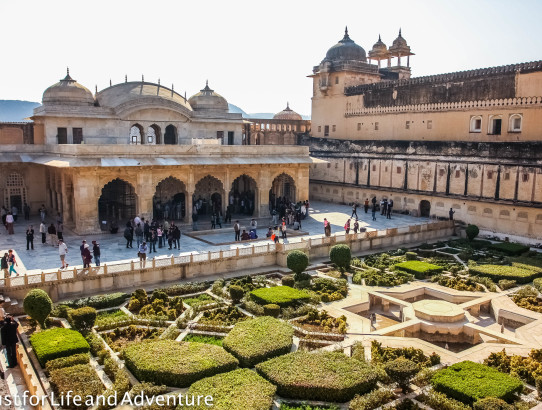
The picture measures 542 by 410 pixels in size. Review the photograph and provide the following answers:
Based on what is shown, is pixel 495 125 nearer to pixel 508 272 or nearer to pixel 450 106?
pixel 450 106

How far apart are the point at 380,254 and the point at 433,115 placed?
13.2 metres

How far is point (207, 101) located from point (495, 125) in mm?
18198

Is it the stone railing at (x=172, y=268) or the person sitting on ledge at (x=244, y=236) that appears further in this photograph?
the person sitting on ledge at (x=244, y=236)

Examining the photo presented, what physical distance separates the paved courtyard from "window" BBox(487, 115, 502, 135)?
20.5ft

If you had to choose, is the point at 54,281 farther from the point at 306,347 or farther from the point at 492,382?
the point at 492,382

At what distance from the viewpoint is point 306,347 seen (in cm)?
1267

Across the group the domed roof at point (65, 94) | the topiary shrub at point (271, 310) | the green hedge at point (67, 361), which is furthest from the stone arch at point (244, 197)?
the green hedge at point (67, 361)

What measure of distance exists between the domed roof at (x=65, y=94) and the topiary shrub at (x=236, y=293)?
19.1 meters

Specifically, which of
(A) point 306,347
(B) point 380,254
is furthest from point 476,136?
(A) point 306,347

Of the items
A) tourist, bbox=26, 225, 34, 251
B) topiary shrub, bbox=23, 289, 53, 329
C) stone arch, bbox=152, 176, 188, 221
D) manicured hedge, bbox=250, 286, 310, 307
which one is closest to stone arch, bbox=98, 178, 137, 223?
stone arch, bbox=152, 176, 188, 221

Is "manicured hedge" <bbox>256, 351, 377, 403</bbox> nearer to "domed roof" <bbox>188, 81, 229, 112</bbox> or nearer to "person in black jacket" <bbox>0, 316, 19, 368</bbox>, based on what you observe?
"person in black jacket" <bbox>0, 316, 19, 368</bbox>

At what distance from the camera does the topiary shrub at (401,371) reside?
33.8 ft

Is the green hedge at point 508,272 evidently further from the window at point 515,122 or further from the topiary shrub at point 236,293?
the window at point 515,122

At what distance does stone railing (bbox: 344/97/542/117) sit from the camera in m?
26.9
